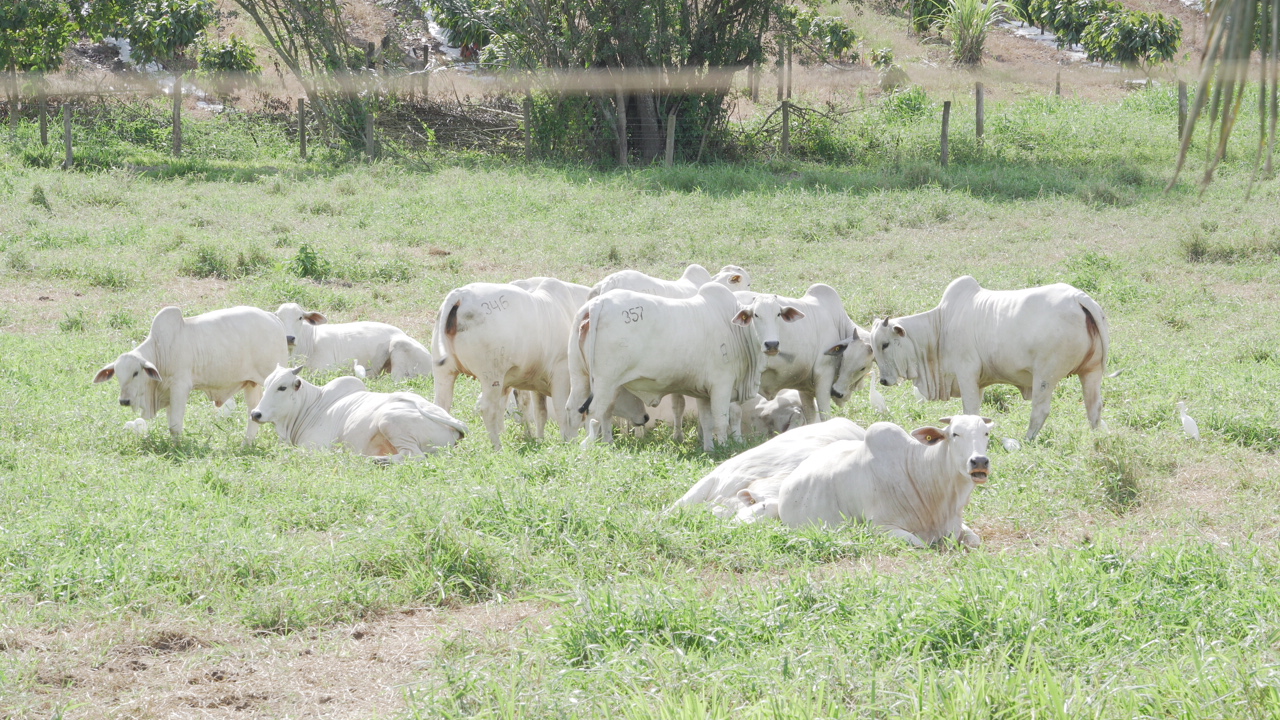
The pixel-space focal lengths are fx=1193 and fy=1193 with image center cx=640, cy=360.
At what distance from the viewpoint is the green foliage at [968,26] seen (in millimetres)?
28094

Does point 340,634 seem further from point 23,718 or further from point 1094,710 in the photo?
point 1094,710

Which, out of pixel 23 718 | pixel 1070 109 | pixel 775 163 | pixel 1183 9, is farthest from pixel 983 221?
pixel 1183 9

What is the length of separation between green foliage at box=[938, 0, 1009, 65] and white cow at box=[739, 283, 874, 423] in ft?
69.9

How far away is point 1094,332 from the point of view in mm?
7719

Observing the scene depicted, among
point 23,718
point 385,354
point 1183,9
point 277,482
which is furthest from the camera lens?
point 1183,9

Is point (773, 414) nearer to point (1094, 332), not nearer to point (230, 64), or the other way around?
point (1094, 332)

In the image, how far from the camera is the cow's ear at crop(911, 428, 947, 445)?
5.56 m

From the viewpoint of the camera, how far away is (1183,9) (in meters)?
41.0

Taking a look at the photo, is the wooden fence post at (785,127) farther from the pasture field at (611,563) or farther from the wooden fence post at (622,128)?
the pasture field at (611,563)

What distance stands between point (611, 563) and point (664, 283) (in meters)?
4.22

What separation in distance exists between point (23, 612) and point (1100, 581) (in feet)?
12.9

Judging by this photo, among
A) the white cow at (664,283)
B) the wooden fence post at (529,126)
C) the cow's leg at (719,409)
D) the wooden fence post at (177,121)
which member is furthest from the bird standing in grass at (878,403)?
the wooden fence post at (177,121)

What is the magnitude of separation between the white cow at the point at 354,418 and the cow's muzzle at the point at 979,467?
10.8 ft

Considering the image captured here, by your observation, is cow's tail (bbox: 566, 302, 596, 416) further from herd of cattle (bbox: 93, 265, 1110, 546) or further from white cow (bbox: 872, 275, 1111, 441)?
white cow (bbox: 872, 275, 1111, 441)
